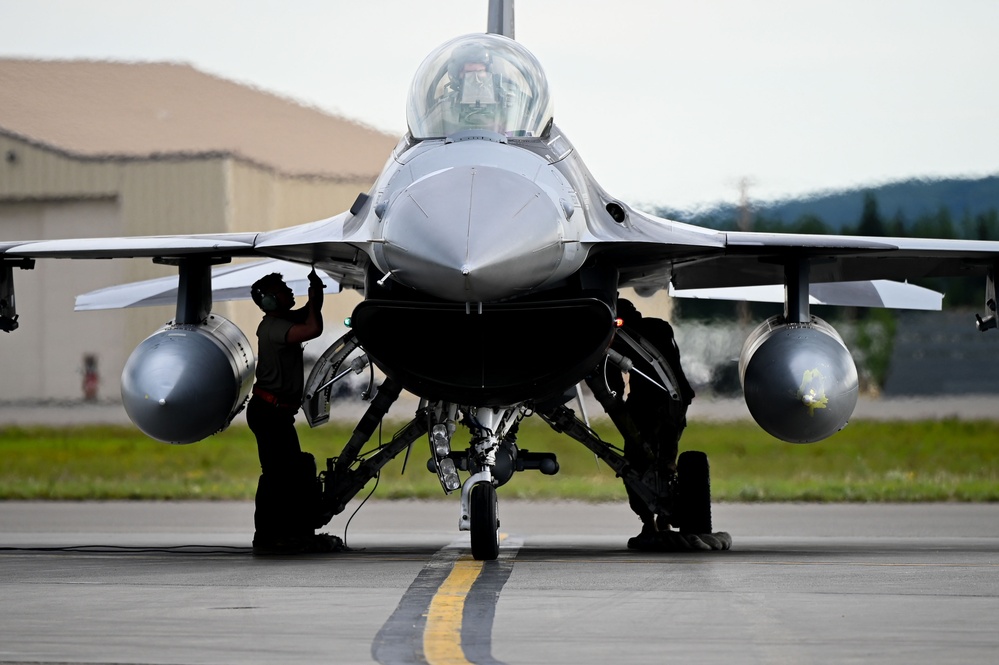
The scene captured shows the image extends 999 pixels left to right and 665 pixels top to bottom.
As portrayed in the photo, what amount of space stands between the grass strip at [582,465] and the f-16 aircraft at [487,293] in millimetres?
6299

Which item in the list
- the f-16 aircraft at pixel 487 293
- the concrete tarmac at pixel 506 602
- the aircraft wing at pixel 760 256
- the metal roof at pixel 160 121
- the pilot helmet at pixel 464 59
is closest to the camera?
the concrete tarmac at pixel 506 602

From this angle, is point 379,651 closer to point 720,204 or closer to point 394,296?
point 394,296

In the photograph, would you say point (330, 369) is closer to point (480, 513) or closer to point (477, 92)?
point (480, 513)

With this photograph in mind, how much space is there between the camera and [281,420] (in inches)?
388

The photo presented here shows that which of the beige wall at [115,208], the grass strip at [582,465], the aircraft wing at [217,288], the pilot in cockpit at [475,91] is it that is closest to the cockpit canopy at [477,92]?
the pilot in cockpit at [475,91]

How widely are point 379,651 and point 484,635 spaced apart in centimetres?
51

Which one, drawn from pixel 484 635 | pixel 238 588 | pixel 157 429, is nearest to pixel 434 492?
pixel 157 429

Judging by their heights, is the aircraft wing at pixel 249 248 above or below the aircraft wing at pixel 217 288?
above

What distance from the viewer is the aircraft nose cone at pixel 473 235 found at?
720 cm

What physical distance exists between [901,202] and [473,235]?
42.7 ft

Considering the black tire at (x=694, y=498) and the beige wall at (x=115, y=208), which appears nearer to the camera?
the black tire at (x=694, y=498)

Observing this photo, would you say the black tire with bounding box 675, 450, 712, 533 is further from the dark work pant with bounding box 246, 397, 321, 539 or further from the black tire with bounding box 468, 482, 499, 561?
the dark work pant with bounding box 246, 397, 321, 539

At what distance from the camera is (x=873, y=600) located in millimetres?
6449

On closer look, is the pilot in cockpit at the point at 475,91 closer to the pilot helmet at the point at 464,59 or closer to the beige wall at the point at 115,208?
the pilot helmet at the point at 464,59
